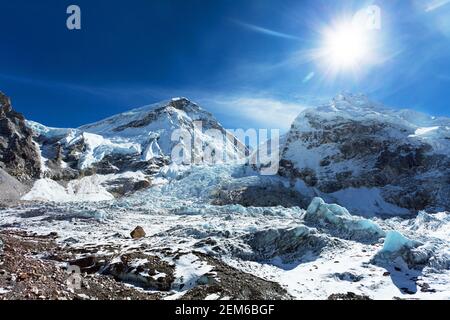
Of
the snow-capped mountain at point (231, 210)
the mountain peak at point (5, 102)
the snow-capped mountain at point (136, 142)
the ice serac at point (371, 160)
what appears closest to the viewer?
the snow-capped mountain at point (231, 210)

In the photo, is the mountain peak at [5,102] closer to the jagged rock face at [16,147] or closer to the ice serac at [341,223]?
the jagged rock face at [16,147]

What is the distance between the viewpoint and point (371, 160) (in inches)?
4011

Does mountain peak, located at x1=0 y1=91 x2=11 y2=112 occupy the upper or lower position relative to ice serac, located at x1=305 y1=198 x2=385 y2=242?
upper

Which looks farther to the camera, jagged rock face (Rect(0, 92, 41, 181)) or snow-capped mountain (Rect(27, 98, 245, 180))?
snow-capped mountain (Rect(27, 98, 245, 180))

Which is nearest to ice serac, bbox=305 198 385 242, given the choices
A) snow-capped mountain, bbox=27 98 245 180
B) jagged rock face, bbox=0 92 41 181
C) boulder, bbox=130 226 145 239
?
boulder, bbox=130 226 145 239

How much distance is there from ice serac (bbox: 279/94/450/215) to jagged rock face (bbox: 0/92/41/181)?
211 feet

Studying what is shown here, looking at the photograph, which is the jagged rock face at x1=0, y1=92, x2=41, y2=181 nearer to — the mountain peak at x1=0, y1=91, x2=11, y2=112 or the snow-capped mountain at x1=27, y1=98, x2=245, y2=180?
the mountain peak at x1=0, y1=91, x2=11, y2=112

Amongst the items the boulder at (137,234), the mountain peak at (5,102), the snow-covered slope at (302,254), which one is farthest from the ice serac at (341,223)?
the mountain peak at (5,102)

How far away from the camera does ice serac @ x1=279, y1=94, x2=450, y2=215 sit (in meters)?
85.9

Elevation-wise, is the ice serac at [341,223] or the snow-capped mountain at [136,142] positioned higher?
the snow-capped mountain at [136,142]

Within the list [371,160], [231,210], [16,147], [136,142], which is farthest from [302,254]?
[136,142]

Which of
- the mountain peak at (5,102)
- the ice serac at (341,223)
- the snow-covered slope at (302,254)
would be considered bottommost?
the snow-covered slope at (302,254)

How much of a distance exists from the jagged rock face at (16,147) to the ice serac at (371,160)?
211 ft

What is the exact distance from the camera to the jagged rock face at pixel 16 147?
332 feet
